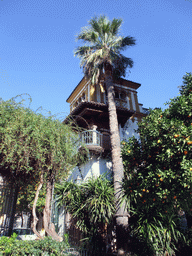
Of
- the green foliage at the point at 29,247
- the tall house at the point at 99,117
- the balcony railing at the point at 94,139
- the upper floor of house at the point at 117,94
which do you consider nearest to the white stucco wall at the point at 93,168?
the tall house at the point at 99,117

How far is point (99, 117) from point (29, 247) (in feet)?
34.8

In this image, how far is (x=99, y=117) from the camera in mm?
14602

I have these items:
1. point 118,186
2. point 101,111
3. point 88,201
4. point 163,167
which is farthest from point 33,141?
point 101,111

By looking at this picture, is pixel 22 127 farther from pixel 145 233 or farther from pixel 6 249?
pixel 145 233

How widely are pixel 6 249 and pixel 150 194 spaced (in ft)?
13.4

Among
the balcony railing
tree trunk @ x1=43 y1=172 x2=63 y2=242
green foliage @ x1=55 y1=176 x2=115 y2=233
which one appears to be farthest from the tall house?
tree trunk @ x1=43 y1=172 x2=63 y2=242

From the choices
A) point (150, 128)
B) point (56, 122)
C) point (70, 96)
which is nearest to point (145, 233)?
point (150, 128)

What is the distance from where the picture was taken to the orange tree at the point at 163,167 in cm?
508

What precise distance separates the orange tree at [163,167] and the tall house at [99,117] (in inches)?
130

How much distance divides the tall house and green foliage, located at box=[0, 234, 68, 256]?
451 centimetres

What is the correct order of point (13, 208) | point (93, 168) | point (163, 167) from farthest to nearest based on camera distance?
point (93, 168) < point (13, 208) < point (163, 167)

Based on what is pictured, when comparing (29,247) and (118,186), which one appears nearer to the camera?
(29,247)

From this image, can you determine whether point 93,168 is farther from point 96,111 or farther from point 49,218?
point 49,218

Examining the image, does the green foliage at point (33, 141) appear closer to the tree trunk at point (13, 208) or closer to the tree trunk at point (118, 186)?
the tree trunk at point (13, 208)
